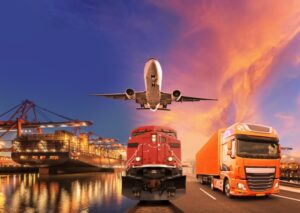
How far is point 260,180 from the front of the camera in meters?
15.2

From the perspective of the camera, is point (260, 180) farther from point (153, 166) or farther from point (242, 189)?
point (153, 166)

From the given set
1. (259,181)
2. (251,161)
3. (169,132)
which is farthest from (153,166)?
(259,181)

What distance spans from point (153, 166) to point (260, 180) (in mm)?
5459

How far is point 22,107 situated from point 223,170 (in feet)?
369

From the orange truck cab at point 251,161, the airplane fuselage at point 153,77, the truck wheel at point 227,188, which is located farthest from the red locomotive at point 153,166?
the airplane fuselage at point 153,77

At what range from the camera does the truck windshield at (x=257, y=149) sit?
49.9ft

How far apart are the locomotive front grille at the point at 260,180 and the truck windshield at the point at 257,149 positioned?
2.28 feet

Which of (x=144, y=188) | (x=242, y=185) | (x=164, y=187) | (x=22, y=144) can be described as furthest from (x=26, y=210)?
(x=22, y=144)

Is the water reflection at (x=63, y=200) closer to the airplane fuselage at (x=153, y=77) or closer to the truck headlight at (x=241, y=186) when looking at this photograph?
the truck headlight at (x=241, y=186)

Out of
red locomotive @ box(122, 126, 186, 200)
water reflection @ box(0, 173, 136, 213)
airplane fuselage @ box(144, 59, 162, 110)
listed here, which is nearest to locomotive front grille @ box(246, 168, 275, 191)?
red locomotive @ box(122, 126, 186, 200)

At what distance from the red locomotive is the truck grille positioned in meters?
3.44

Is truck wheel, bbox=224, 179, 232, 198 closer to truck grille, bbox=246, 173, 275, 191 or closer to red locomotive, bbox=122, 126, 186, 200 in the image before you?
truck grille, bbox=246, 173, 275, 191

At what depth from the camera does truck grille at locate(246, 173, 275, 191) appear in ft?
49.2

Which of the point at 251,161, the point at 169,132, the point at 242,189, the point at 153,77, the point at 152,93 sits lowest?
the point at 242,189
